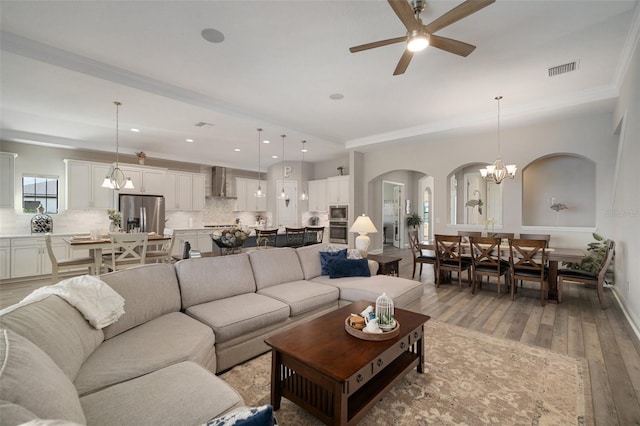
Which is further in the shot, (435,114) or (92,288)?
(435,114)

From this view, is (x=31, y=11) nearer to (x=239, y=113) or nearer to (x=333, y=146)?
(x=239, y=113)

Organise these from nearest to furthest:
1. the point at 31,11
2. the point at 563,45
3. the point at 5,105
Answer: the point at 31,11
the point at 563,45
the point at 5,105

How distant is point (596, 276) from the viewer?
12.4 feet

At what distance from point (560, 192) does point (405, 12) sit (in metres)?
5.83

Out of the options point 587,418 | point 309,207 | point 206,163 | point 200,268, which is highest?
point 206,163

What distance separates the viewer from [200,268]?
2.72m

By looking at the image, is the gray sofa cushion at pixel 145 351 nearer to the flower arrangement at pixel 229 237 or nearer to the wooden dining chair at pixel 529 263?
the flower arrangement at pixel 229 237

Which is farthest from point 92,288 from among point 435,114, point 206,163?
point 206,163

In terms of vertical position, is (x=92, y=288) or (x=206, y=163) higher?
(x=206, y=163)

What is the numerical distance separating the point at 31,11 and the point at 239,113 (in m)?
2.59

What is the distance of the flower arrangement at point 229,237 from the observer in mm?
3357

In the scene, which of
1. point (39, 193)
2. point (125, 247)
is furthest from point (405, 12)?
point (39, 193)

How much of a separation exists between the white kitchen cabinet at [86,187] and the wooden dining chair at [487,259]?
7301 millimetres

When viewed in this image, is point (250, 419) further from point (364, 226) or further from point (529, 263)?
point (529, 263)
